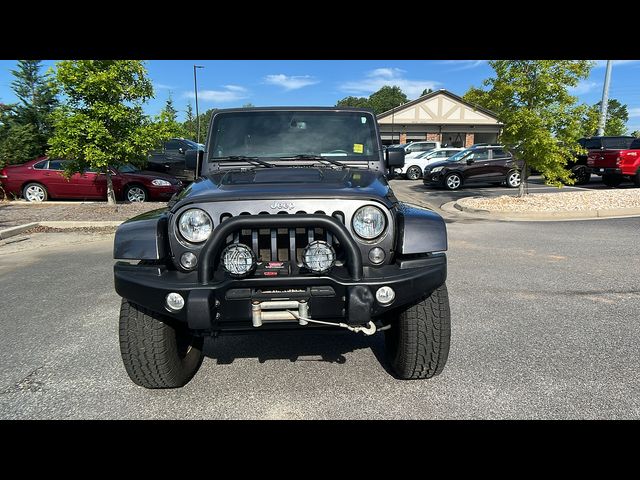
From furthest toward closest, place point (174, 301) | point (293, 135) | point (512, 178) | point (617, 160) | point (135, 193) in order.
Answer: point (512, 178), point (617, 160), point (135, 193), point (293, 135), point (174, 301)

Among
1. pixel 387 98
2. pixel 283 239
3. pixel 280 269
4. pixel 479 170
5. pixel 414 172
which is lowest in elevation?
pixel 280 269

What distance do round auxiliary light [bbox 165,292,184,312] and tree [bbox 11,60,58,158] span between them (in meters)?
13.0

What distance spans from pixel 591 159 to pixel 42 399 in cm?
1649

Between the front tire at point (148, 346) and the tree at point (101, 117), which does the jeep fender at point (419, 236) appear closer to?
the front tire at point (148, 346)

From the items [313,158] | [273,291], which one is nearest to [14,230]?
[313,158]

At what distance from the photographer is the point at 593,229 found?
848cm

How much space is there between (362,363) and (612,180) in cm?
1535

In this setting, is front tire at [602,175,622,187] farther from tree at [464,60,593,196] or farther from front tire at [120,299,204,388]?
front tire at [120,299,204,388]

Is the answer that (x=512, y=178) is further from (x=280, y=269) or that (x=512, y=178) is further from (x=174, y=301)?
(x=174, y=301)

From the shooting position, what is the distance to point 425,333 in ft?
8.97

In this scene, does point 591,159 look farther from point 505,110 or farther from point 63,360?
point 63,360

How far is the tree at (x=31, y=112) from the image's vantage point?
13.5 metres

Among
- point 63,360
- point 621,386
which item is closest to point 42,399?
point 63,360

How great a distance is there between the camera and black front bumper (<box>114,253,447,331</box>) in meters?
2.32
